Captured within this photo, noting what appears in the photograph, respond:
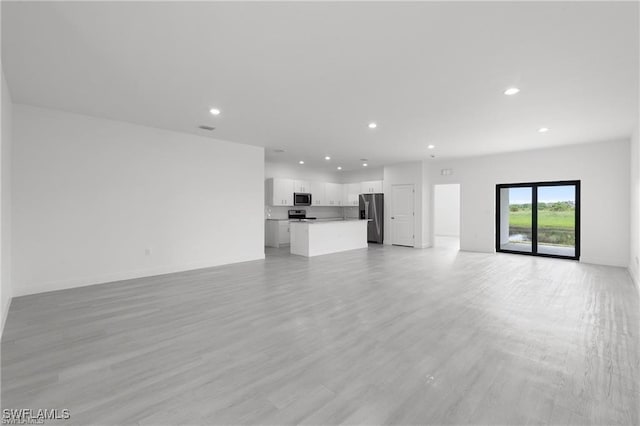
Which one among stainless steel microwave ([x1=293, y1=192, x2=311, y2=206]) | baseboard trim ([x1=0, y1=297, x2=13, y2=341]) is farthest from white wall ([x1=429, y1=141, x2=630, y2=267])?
baseboard trim ([x1=0, y1=297, x2=13, y2=341])

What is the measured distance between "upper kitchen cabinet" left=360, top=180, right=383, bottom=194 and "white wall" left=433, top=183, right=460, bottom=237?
3913mm

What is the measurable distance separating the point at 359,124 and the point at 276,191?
4788mm

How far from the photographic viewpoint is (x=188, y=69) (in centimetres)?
303

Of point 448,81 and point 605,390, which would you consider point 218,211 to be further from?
point 605,390

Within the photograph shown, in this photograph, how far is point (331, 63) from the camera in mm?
2869

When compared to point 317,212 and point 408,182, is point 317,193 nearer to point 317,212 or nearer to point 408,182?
point 317,212

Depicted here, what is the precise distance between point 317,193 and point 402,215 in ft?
10.1

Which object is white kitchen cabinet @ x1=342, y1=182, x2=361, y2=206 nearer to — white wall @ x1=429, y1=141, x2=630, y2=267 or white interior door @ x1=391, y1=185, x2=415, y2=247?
white interior door @ x1=391, y1=185, x2=415, y2=247

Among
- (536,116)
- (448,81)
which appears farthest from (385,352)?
(536,116)

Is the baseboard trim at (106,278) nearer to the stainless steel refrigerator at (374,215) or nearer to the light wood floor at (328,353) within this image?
the light wood floor at (328,353)

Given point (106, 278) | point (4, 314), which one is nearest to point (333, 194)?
point (106, 278)

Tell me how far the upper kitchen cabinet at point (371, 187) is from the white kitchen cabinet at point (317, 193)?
1.44 meters

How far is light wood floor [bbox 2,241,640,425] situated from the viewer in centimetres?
182

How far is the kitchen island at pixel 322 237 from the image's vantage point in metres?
7.49
